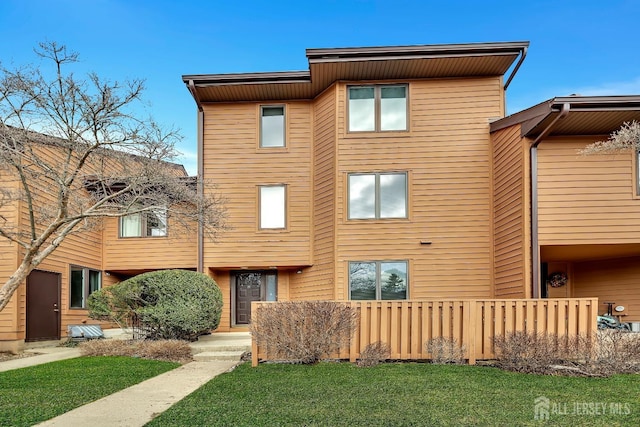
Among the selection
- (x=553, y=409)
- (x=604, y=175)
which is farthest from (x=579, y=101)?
(x=553, y=409)

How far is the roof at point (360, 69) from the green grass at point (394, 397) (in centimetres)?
752

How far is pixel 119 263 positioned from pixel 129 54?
11220 millimetres

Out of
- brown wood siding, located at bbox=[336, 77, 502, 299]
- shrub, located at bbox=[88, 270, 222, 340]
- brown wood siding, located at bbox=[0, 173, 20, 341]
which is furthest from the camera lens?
brown wood siding, located at bbox=[336, 77, 502, 299]

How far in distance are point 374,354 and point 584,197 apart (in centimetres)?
618

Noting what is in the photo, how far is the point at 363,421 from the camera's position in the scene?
4754mm

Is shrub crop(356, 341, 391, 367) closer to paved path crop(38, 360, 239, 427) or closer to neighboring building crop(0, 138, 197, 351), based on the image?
paved path crop(38, 360, 239, 427)

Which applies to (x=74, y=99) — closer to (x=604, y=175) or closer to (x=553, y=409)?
(x=553, y=409)

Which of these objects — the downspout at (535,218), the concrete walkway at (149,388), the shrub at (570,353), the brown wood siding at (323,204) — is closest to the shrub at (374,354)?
the shrub at (570,353)

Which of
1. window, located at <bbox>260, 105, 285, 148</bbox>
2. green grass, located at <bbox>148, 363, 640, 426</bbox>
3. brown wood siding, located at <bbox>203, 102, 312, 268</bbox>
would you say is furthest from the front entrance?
green grass, located at <bbox>148, 363, 640, 426</bbox>

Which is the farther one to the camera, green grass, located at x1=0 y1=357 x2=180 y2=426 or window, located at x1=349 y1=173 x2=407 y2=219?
window, located at x1=349 y1=173 x2=407 y2=219

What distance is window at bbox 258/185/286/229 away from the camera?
14.0 metres

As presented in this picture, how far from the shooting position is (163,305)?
36.4ft

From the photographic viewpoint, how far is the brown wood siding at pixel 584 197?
10.8 metres

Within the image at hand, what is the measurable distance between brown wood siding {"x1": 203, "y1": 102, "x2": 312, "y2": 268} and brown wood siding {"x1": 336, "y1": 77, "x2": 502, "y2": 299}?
144 cm
